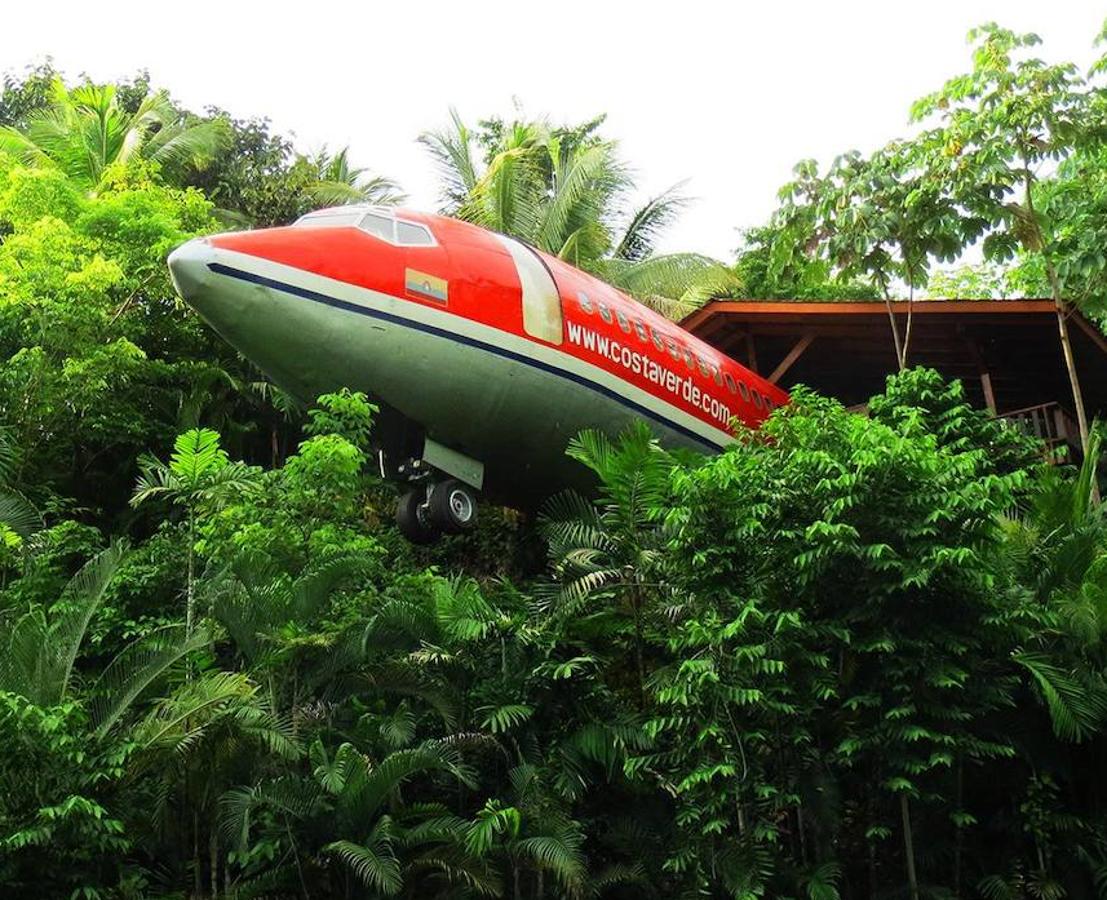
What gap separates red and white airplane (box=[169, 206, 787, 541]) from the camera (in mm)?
13633

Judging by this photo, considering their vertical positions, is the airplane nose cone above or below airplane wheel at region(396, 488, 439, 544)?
above

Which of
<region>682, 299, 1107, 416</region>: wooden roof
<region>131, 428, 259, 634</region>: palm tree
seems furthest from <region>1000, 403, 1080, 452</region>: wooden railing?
<region>131, 428, 259, 634</region>: palm tree

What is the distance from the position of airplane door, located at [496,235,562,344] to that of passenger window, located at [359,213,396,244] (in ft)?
5.11

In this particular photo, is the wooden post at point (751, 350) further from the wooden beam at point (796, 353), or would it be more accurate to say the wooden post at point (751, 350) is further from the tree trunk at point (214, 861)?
the tree trunk at point (214, 861)

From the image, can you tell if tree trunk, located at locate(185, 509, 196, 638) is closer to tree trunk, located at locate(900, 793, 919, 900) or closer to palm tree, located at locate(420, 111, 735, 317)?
tree trunk, located at locate(900, 793, 919, 900)

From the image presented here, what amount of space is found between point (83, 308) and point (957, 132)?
478 inches

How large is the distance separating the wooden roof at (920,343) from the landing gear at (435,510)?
6.74 metres

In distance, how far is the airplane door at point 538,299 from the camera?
48.4 ft

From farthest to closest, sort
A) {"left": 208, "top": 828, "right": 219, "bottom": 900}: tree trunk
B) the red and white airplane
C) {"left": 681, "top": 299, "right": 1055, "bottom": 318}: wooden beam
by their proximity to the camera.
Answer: {"left": 681, "top": 299, "right": 1055, "bottom": 318}: wooden beam
the red and white airplane
{"left": 208, "top": 828, "right": 219, "bottom": 900}: tree trunk

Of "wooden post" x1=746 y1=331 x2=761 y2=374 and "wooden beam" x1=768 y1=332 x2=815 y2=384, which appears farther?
"wooden post" x1=746 y1=331 x2=761 y2=374

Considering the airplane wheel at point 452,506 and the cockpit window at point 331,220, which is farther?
the airplane wheel at point 452,506

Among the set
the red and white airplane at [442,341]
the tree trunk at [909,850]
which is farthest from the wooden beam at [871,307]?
the tree trunk at [909,850]

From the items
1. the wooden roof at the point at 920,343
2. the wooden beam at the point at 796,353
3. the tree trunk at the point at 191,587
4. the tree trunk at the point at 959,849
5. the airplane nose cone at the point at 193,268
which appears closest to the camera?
the tree trunk at the point at 959,849

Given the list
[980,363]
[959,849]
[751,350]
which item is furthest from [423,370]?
[980,363]
